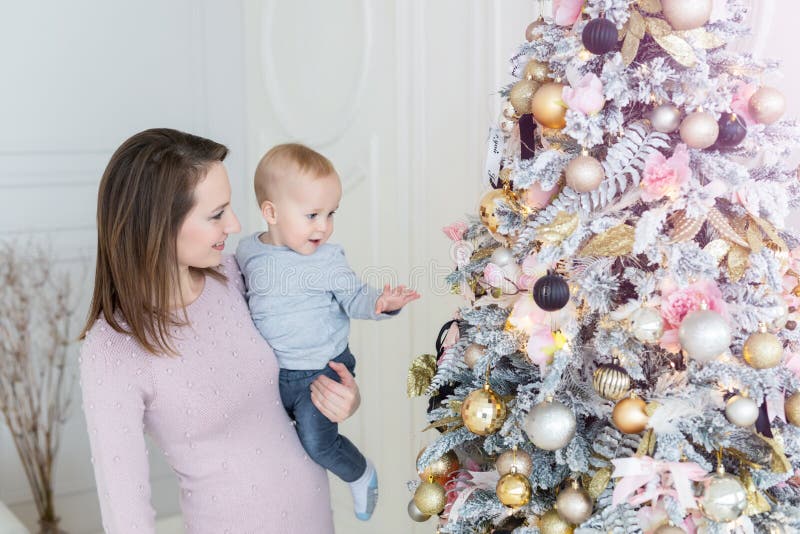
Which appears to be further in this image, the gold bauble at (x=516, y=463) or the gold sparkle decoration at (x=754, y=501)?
the gold bauble at (x=516, y=463)

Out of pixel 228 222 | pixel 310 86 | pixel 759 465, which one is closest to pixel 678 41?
pixel 759 465

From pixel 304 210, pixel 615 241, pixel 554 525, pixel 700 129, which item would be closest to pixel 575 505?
pixel 554 525

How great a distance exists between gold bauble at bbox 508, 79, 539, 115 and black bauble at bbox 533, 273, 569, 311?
0.88 ft

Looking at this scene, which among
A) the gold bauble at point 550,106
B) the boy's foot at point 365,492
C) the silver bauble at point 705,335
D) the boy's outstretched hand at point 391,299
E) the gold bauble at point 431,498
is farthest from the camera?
the boy's foot at point 365,492

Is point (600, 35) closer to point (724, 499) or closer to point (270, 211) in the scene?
point (724, 499)

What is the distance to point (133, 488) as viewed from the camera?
1324 millimetres

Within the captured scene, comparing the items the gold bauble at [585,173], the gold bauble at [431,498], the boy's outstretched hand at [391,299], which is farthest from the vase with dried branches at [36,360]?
the gold bauble at [585,173]

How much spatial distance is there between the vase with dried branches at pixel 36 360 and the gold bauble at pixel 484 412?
1994mm

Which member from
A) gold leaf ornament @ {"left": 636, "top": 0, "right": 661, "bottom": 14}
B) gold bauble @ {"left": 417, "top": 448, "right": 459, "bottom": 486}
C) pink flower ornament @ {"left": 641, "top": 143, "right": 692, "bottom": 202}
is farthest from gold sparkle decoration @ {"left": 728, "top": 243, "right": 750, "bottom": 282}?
gold bauble @ {"left": 417, "top": 448, "right": 459, "bottom": 486}

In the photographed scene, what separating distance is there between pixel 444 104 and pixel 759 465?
1.37 m

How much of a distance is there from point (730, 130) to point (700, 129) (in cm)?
6

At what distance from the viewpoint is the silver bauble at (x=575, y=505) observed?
1.02 metres

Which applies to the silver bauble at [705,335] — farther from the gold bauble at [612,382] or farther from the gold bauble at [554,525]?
the gold bauble at [554,525]

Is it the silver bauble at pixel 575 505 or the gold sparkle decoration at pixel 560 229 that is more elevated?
the gold sparkle decoration at pixel 560 229
